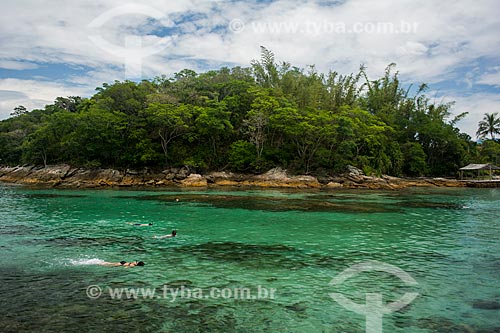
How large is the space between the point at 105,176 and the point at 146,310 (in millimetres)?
36346

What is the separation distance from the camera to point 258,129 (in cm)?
4034

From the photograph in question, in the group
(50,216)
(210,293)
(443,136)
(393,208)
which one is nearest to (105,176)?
(50,216)

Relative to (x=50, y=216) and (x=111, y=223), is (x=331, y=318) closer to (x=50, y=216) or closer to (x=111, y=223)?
(x=111, y=223)

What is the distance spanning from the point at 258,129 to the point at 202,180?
30.3ft

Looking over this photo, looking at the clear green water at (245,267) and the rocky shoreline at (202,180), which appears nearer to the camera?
the clear green water at (245,267)

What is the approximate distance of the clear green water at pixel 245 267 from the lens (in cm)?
580

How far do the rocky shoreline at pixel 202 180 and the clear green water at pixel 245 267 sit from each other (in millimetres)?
18100

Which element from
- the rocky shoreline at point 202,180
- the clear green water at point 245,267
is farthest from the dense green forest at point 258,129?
the clear green water at point 245,267

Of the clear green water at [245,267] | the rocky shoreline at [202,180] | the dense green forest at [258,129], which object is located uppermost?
the dense green forest at [258,129]

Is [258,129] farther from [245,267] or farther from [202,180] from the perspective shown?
[245,267]

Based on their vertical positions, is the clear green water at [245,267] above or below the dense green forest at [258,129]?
below

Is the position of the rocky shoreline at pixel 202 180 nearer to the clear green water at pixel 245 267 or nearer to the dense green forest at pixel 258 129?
the dense green forest at pixel 258 129

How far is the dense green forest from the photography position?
39344 millimetres

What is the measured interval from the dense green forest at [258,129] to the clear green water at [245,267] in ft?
71.0
